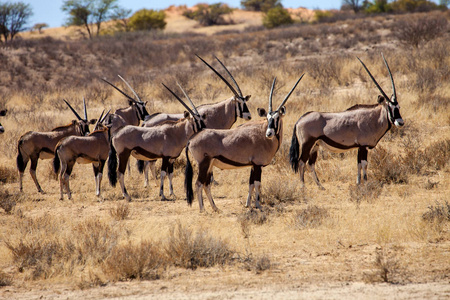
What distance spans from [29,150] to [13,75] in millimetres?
18603

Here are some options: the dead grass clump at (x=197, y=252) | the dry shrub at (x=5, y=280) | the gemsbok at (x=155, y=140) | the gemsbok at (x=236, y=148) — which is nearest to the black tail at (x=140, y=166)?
the gemsbok at (x=155, y=140)

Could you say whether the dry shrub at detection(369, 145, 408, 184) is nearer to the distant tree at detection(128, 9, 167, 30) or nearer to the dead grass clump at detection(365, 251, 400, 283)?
the dead grass clump at detection(365, 251, 400, 283)

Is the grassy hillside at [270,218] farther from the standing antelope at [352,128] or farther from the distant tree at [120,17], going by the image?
the distant tree at [120,17]

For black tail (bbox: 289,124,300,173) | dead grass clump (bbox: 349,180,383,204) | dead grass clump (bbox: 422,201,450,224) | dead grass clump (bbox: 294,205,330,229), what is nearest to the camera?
dead grass clump (bbox: 422,201,450,224)

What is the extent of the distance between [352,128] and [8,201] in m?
6.79

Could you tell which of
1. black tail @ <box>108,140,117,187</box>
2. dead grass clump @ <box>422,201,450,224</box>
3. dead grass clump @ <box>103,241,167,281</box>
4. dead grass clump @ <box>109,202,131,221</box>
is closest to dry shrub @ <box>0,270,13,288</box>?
dead grass clump @ <box>103,241,167,281</box>

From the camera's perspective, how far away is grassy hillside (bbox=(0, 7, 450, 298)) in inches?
228

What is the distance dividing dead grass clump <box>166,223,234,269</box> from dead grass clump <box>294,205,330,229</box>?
158 cm

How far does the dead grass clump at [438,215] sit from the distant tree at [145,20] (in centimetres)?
5328

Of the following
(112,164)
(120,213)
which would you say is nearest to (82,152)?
(112,164)

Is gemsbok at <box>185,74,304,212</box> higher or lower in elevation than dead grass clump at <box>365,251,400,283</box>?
higher

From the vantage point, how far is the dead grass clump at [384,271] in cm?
536

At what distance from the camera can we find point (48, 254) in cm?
654

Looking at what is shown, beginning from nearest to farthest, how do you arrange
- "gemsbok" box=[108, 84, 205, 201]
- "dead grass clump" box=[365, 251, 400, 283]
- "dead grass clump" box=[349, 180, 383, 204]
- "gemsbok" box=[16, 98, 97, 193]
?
"dead grass clump" box=[365, 251, 400, 283] < "dead grass clump" box=[349, 180, 383, 204] < "gemsbok" box=[108, 84, 205, 201] < "gemsbok" box=[16, 98, 97, 193]
